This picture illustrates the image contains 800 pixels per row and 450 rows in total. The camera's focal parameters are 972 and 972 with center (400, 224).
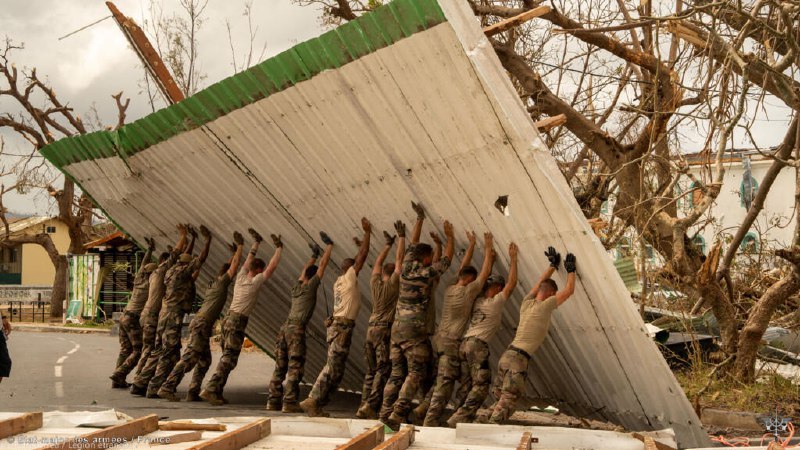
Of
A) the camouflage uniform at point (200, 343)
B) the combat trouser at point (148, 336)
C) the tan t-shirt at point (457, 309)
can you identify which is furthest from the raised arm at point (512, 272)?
the combat trouser at point (148, 336)

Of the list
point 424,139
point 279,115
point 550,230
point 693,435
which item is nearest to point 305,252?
point 279,115

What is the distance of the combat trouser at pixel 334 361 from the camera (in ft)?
33.7

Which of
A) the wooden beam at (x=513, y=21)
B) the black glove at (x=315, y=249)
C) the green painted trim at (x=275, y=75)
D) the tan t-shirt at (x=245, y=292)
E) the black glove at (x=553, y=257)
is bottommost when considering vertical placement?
the tan t-shirt at (x=245, y=292)

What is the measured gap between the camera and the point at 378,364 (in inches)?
392

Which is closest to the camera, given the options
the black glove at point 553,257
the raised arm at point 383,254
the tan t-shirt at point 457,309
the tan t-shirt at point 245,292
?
the black glove at point 553,257

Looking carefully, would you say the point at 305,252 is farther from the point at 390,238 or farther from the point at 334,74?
the point at 334,74

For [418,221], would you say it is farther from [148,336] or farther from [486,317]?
[148,336]

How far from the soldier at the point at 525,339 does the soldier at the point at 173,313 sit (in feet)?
16.8

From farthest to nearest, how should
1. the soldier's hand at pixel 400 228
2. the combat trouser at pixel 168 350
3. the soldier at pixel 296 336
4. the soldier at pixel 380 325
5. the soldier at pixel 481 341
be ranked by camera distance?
the combat trouser at pixel 168 350 → the soldier at pixel 296 336 → the soldier at pixel 380 325 → the soldier's hand at pixel 400 228 → the soldier at pixel 481 341

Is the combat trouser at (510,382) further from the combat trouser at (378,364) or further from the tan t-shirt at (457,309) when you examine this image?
the combat trouser at (378,364)

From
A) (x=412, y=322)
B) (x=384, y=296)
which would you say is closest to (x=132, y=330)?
(x=384, y=296)

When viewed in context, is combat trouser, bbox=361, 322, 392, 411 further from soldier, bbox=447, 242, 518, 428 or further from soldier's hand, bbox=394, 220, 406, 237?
soldier, bbox=447, 242, 518, 428

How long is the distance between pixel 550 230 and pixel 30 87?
28.3 m

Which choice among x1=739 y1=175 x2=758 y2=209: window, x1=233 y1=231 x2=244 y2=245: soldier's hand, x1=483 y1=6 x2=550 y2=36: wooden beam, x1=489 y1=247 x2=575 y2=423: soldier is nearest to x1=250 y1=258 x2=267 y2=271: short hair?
x1=233 y1=231 x2=244 y2=245: soldier's hand
